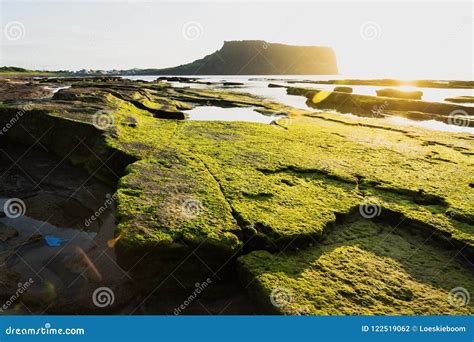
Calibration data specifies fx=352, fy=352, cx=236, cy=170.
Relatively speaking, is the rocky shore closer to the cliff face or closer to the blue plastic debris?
the blue plastic debris

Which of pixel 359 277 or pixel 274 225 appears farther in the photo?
pixel 274 225

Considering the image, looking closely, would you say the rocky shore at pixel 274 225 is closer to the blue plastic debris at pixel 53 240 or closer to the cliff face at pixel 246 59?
the blue plastic debris at pixel 53 240

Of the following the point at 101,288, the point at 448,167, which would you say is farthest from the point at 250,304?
the point at 448,167

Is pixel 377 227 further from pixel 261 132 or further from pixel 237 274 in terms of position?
pixel 261 132

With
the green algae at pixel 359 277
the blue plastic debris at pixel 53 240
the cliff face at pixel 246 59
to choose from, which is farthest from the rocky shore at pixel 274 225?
the cliff face at pixel 246 59

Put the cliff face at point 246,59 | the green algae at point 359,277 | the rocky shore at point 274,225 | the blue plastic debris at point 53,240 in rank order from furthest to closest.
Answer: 1. the cliff face at point 246,59
2. the blue plastic debris at point 53,240
3. the rocky shore at point 274,225
4. the green algae at point 359,277

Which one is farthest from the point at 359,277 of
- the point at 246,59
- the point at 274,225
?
the point at 246,59

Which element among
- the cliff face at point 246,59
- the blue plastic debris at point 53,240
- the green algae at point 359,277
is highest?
the cliff face at point 246,59

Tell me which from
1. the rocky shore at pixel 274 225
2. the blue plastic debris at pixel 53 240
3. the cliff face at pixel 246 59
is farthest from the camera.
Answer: the cliff face at pixel 246 59

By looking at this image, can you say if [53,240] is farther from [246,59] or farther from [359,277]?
[246,59]
